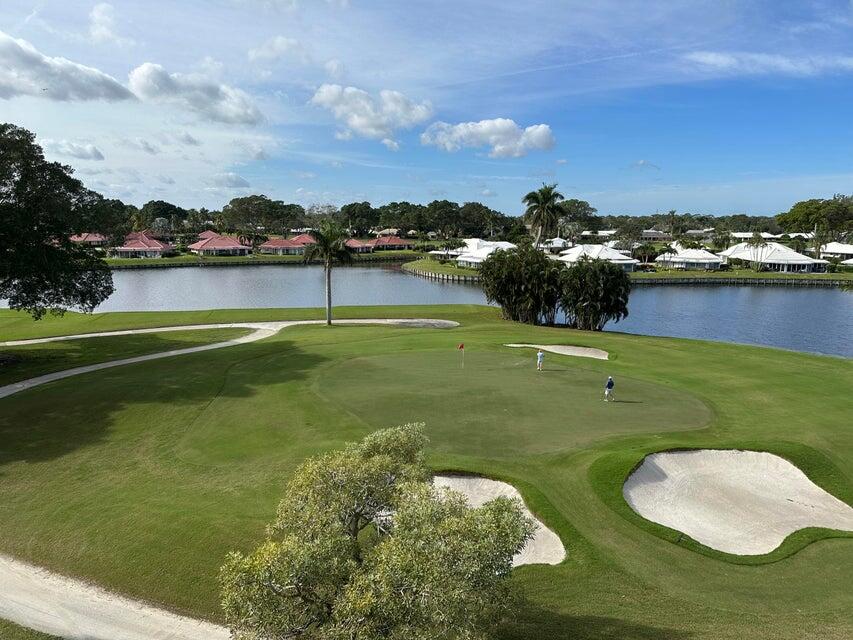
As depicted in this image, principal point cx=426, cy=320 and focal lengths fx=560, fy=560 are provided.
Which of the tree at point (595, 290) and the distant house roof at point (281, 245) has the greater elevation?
the distant house roof at point (281, 245)

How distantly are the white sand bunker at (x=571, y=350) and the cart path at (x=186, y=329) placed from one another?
51.9 feet

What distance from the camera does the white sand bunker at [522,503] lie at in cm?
1559

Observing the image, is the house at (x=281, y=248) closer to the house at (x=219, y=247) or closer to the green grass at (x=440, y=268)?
the house at (x=219, y=247)

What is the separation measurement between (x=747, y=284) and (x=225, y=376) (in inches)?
4737

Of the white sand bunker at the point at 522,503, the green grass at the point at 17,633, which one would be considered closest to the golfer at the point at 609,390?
the white sand bunker at the point at 522,503

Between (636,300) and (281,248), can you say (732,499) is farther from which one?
(281,248)

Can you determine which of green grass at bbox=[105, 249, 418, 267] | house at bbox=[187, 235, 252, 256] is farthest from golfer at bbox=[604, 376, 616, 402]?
house at bbox=[187, 235, 252, 256]

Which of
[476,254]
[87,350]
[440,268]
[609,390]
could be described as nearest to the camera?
[609,390]

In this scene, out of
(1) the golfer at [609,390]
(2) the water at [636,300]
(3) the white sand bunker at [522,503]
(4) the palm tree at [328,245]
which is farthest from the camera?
(2) the water at [636,300]

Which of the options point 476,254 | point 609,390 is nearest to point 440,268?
point 476,254

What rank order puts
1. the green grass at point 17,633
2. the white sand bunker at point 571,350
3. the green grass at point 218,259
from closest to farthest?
1. the green grass at point 17,633
2. the white sand bunker at point 571,350
3. the green grass at point 218,259

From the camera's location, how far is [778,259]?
135750 mm

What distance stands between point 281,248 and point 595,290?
14020 centimetres

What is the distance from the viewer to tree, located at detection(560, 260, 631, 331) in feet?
203
